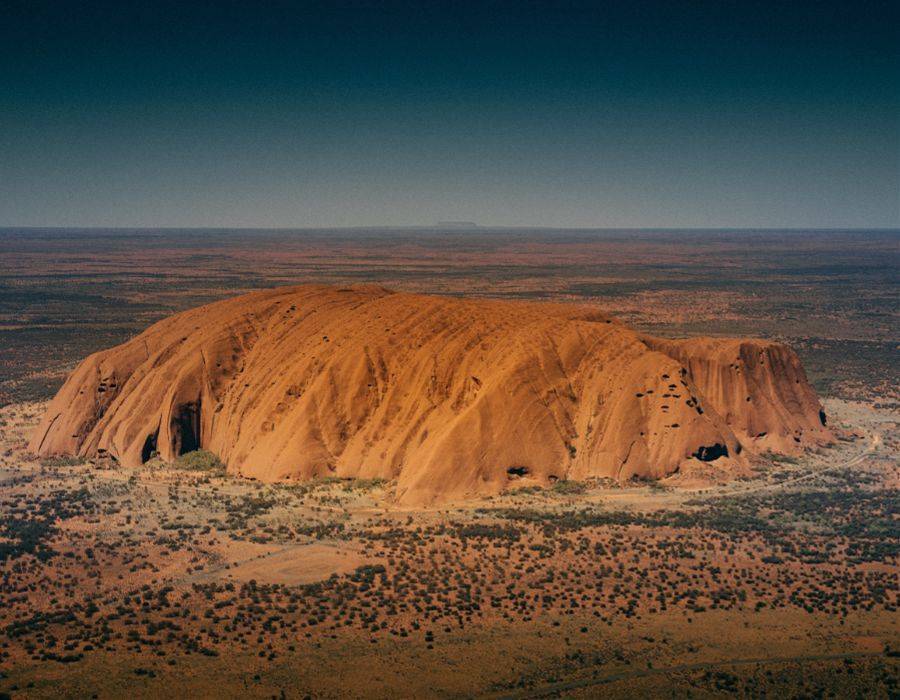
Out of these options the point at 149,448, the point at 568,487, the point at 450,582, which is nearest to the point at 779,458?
the point at 568,487

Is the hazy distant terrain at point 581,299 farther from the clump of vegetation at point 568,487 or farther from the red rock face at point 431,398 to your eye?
the clump of vegetation at point 568,487

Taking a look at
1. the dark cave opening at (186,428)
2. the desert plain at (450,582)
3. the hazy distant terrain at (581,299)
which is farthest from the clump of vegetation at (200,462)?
the hazy distant terrain at (581,299)

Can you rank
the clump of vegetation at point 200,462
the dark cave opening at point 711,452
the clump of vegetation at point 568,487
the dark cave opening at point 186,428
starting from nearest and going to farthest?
the clump of vegetation at point 568,487
the dark cave opening at point 711,452
the clump of vegetation at point 200,462
the dark cave opening at point 186,428

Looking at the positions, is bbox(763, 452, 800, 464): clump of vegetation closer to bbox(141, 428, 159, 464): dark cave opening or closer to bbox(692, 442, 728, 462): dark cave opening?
bbox(692, 442, 728, 462): dark cave opening

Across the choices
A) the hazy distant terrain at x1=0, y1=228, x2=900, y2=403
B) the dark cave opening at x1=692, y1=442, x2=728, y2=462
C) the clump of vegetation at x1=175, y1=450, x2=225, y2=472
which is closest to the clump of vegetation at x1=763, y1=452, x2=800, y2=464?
the dark cave opening at x1=692, y1=442, x2=728, y2=462

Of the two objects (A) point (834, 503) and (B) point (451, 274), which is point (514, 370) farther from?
(B) point (451, 274)

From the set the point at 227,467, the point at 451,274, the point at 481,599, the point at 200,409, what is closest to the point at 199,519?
the point at 227,467

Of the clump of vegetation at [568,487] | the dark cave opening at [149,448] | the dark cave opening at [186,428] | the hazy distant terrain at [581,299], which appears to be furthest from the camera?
the hazy distant terrain at [581,299]

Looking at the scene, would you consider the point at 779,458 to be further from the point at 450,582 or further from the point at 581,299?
the point at 581,299
